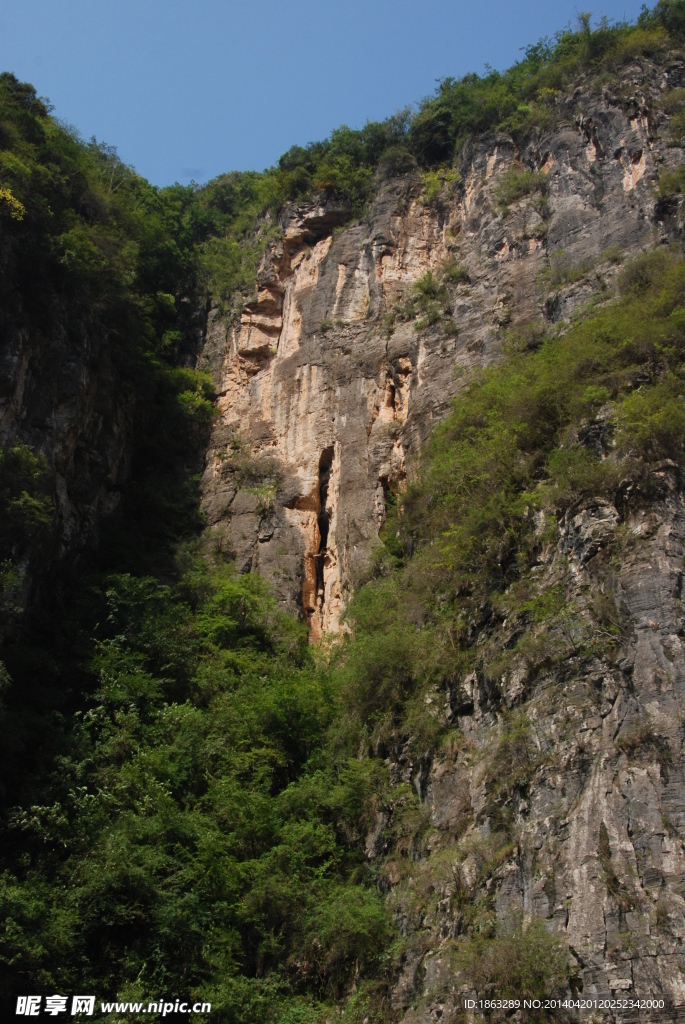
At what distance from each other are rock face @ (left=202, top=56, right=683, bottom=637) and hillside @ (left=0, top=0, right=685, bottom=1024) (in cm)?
10

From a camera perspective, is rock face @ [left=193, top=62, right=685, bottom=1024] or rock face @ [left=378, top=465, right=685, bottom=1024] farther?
rock face @ [left=193, top=62, right=685, bottom=1024]

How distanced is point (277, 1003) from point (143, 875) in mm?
2328

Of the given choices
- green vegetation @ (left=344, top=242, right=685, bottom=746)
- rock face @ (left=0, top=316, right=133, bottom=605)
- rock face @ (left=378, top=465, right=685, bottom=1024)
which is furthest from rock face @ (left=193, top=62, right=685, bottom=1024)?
rock face @ (left=0, top=316, right=133, bottom=605)

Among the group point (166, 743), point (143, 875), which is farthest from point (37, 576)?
point (143, 875)

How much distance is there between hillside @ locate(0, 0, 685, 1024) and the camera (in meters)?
11.3

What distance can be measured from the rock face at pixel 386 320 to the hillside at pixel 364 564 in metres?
0.10

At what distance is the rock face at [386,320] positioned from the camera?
829 inches

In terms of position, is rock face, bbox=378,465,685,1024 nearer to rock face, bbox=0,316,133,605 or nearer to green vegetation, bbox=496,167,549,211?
rock face, bbox=0,316,133,605

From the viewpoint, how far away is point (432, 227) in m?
26.3

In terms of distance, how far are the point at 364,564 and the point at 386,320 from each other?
23.2 feet

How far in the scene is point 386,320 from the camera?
78.6 feet

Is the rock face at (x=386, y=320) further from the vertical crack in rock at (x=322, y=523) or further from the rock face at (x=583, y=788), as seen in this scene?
the rock face at (x=583, y=788)

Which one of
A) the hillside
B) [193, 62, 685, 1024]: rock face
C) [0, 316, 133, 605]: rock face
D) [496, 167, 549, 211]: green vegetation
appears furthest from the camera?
[496, 167, 549, 211]: green vegetation

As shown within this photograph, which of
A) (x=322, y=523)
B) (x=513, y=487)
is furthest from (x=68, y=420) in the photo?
(x=513, y=487)
